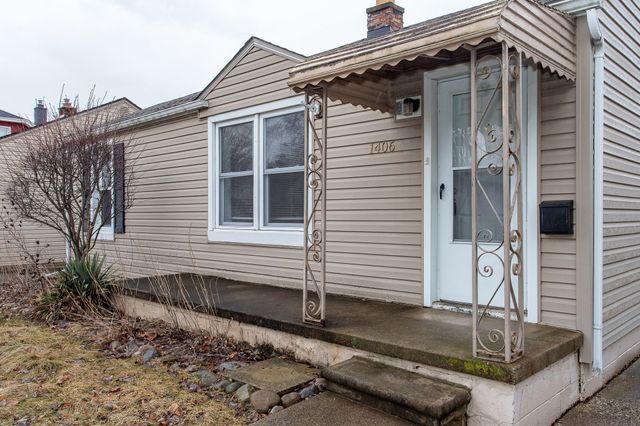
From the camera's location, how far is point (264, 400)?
292cm

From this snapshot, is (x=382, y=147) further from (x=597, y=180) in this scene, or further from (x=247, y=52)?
(x=247, y=52)

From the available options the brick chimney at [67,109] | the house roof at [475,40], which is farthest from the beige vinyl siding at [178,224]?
the house roof at [475,40]

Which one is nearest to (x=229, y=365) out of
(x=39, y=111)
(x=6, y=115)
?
(x=39, y=111)

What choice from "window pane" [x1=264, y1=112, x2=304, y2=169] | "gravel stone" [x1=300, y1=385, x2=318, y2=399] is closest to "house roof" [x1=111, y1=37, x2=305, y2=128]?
"window pane" [x1=264, y1=112, x2=304, y2=169]

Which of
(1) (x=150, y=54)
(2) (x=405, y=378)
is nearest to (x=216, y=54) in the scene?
(1) (x=150, y=54)

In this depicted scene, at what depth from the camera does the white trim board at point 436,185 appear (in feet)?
11.1

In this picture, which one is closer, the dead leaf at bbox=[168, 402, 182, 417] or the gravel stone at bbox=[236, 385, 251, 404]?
the dead leaf at bbox=[168, 402, 182, 417]

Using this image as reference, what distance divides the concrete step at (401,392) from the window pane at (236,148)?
11.8 feet

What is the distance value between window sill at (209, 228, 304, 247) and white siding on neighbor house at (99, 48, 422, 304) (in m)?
0.08

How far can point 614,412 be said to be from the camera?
9.47ft

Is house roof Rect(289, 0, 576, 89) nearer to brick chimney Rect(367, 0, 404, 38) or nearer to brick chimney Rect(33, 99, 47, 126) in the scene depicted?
brick chimney Rect(367, 0, 404, 38)

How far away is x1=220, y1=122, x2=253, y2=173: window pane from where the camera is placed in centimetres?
597

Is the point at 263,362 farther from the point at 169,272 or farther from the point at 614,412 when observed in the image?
the point at 169,272

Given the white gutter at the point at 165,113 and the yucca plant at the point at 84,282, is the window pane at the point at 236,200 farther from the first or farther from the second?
the yucca plant at the point at 84,282
